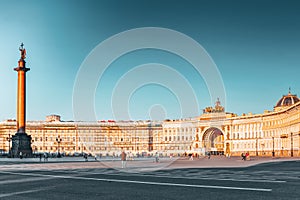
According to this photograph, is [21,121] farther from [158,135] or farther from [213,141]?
[158,135]

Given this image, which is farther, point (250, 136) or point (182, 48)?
point (250, 136)

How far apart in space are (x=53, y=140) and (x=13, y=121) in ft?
66.9

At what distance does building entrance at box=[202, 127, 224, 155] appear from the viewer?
170125 mm

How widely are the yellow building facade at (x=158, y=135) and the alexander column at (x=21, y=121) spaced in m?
76.3

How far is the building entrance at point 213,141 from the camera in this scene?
170125mm

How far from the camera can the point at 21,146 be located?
7400 centimetres

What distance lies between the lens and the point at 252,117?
489 ft

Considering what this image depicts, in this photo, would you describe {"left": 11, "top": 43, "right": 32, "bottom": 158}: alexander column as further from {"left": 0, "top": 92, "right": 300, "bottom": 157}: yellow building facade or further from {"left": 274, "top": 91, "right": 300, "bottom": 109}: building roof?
{"left": 274, "top": 91, "right": 300, "bottom": 109}: building roof

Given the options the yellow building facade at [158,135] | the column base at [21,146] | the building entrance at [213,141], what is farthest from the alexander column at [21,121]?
the building entrance at [213,141]

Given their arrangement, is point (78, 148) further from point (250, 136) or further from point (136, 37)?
point (136, 37)

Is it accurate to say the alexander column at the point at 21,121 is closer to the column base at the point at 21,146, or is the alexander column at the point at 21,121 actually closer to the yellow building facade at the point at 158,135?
the column base at the point at 21,146

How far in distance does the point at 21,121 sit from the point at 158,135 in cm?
12088

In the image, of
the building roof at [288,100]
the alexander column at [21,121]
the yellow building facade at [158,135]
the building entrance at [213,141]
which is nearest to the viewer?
the alexander column at [21,121]

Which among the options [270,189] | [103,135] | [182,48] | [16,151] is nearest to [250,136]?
[103,135]
